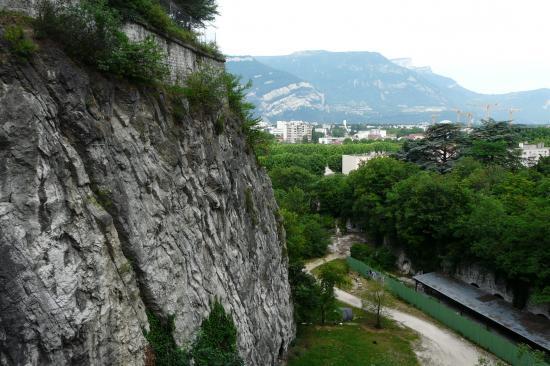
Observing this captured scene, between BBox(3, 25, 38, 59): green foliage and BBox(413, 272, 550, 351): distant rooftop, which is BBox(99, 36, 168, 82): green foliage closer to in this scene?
BBox(3, 25, 38, 59): green foliage

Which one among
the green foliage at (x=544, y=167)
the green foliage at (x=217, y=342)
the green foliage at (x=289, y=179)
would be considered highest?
the green foliage at (x=544, y=167)

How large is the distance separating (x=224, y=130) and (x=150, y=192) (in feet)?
25.2

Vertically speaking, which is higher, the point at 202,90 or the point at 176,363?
the point at 202,90

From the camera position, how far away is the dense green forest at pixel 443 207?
2880 cm

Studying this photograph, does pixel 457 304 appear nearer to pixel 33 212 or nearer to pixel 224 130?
pixel 224 130

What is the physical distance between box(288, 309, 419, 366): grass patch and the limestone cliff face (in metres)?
7.43

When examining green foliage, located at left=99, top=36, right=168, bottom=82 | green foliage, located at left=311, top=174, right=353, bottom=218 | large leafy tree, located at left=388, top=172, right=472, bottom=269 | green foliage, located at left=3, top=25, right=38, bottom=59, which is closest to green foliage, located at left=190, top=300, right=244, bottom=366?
green foliage, located at left=99, top=36, right=168, bottom=82

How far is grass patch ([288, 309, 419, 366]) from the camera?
23781 millimetres

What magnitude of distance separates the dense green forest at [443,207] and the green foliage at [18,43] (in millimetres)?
22058

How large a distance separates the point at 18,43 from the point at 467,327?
28888mm

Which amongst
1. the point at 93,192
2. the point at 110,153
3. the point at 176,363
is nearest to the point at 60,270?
the point at 93,192

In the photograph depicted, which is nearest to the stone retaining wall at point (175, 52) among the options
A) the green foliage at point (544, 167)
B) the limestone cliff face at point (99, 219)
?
the limestone cliff face at point (99, 219)

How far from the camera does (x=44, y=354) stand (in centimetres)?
865

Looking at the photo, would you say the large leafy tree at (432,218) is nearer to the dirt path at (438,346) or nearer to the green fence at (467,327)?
the green fence at (467,327)
